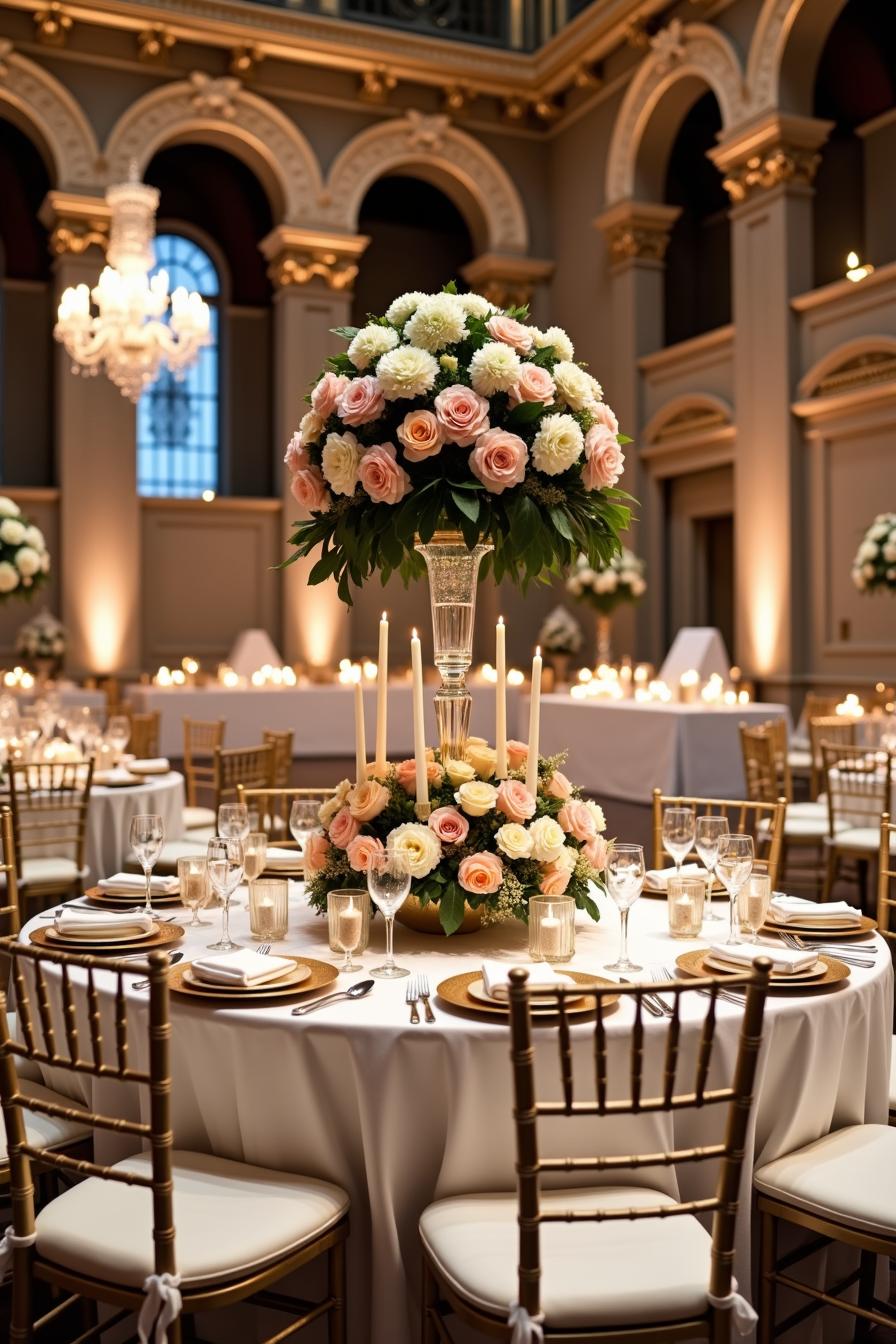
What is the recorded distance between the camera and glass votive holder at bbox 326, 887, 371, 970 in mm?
2502

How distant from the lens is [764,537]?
11047 millimetres

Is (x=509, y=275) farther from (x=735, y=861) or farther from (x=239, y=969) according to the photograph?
(x=239, y=969)

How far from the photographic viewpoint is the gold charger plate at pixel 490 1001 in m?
2.17

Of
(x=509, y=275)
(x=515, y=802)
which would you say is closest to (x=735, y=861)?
(x=515, y=802)

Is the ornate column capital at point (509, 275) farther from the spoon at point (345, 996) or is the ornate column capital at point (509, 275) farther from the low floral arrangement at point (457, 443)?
the spoon at point (345, 996)

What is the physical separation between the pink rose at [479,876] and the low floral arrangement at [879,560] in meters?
6.03

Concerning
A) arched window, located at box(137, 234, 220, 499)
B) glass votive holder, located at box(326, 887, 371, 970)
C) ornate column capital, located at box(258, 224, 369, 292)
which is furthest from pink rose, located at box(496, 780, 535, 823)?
arched window, located at box(137, 234, 220, 499)

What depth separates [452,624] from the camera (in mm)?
2953

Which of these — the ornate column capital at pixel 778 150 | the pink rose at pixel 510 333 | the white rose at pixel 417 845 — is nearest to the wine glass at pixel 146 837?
the white rose at pixel 417 845

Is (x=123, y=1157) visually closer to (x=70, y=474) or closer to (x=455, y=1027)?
(x=455, y=1027)

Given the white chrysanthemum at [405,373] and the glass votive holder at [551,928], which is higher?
the white chrysanthemum at [405,373]

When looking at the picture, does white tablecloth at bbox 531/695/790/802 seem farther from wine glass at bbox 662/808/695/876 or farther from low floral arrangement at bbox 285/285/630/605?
low floral arrangement at bbox 285/285/630/605

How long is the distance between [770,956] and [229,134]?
1258 centimetres

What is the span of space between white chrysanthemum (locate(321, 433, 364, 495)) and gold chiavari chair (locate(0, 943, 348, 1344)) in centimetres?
115
